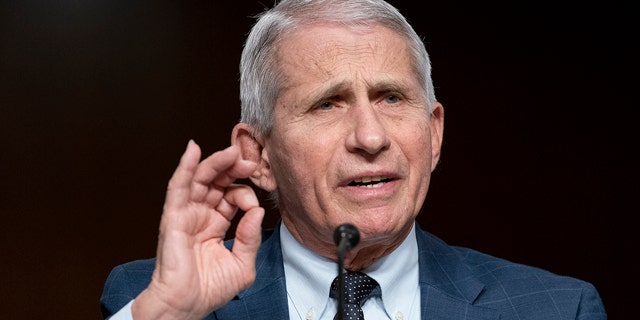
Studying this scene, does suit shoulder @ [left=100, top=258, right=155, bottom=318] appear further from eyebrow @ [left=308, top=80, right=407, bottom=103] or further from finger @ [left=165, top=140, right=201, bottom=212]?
eyebrow @ [left=308, top=80, right=407, bottom=103]

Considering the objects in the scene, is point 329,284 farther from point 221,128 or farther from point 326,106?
point 221,128

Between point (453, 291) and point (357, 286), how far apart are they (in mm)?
212

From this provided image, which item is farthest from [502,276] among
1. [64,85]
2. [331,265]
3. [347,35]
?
[64,85]

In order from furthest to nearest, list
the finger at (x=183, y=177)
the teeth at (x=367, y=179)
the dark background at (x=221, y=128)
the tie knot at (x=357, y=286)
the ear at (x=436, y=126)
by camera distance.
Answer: the dark background at (x=221, y=128) → the ear at (x=436, y=126) → the tie knot at (x=357, y=286) → the teeth at (x=367, y=179) → the finger at (x=183, y=177)

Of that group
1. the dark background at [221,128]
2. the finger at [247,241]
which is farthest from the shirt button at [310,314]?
the dark background at [221,128]

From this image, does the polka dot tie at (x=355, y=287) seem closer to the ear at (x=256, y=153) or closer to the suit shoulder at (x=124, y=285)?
the ear at (x=256, y=153)

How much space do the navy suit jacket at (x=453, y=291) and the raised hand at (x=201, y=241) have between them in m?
0.23

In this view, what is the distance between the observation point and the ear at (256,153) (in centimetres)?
208

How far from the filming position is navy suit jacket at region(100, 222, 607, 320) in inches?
79.6

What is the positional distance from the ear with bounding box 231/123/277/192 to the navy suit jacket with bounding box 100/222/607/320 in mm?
136

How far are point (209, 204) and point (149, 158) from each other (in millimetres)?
1749

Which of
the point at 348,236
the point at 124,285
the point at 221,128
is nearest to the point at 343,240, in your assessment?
the point at 348,236

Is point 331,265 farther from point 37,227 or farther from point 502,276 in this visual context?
point 37,227

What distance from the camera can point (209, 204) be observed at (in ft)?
5.89
